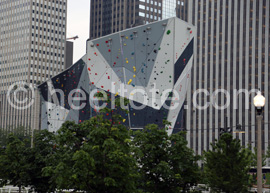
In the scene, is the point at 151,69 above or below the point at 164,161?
above

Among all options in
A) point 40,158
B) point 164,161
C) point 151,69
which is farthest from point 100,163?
point 151,69

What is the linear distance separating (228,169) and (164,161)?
5.75 m

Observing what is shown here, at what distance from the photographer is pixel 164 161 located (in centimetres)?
2914

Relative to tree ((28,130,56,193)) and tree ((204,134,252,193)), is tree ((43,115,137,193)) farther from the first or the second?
tree ((28,130,56,193))

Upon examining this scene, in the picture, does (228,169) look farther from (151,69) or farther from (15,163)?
(151,69)

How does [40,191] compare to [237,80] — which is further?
[237,80]

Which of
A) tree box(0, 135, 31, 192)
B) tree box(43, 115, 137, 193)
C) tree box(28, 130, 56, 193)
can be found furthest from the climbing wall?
tree box(43, 115, 137, 193)

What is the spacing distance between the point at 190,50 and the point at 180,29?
2.40 m

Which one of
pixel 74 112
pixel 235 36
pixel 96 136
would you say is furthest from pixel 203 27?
pixel 96 136

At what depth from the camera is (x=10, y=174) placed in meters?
37.6

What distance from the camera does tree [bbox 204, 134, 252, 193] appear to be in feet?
106

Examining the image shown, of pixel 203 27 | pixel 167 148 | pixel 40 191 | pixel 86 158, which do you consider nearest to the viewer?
pixel 86 158

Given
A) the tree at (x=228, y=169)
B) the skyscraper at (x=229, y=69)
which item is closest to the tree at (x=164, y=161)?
the tree at (x=228, y=169)

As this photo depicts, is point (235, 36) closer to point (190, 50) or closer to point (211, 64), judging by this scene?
point (211, 64)
